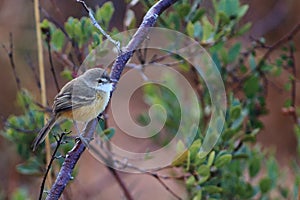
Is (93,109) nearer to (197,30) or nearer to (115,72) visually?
(115,72)

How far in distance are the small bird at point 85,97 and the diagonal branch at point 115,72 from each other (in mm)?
55

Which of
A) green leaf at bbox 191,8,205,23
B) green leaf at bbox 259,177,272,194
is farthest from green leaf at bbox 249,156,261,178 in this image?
green leaf at bbox 191,8,205,23

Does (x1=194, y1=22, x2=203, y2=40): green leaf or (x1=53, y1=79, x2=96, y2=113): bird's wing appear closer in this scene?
(x1=53, y1=79, x2=96, y2=113): bird's wing

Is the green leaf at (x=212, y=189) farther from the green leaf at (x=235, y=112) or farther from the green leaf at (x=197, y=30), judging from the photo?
the green leaf at (x=197, y=30)

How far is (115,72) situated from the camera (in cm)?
105

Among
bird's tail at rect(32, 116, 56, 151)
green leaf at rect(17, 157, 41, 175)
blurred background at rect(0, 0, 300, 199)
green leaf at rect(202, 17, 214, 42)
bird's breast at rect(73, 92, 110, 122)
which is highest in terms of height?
bird's breast at rect(73, 92, 110, 122)

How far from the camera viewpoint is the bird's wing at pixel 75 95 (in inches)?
47.2

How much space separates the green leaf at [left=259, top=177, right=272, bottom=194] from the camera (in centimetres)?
183

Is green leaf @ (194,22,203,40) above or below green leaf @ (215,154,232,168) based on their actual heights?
above

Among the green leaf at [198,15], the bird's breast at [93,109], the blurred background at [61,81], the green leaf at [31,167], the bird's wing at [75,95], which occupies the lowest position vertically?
the blurred background at [61,81]

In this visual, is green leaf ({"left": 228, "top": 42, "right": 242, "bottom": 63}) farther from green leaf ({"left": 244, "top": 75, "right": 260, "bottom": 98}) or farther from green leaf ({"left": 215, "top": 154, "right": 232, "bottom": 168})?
green leaf ({"left": 215, "top": 154, "right": 232, "bottom": 168})

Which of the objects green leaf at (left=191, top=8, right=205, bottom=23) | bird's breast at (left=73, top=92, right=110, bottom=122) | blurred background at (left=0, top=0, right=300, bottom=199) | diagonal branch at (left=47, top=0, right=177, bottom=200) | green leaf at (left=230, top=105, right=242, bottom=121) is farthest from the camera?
blurred background at (left=0, top=0, right=300, bottom=199)

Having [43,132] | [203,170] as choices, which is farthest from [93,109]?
[203,170]

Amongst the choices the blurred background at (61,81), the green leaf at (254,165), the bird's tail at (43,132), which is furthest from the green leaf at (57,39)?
the blurred background at (61,81)
